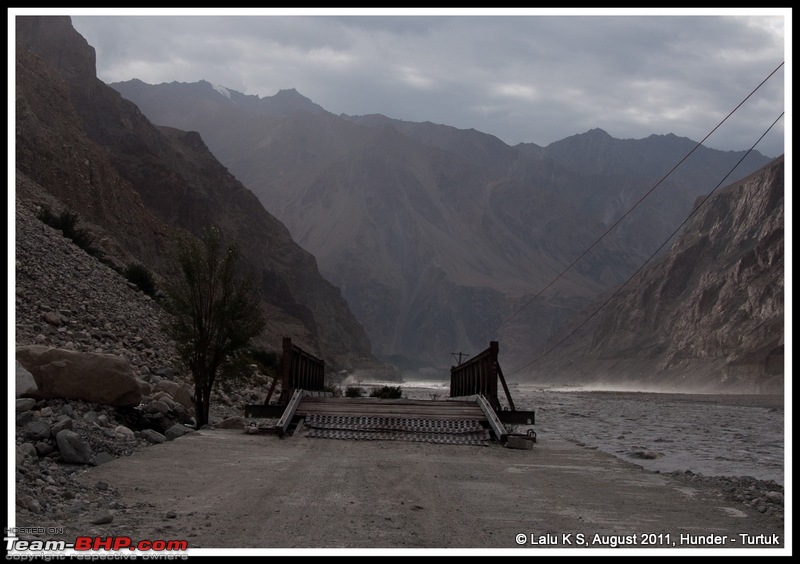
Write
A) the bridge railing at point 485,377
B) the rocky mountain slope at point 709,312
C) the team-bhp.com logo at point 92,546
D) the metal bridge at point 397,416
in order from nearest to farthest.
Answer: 1. the team-bhp.com logo at point 92,546
2. the metal bridge at point 397,416
3. the bridge railing at point 485,377
4. the rocky mountain slope at point 709,312

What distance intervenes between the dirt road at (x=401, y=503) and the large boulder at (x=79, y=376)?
7.13 feet

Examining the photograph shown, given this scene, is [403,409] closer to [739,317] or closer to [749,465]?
[749,465]

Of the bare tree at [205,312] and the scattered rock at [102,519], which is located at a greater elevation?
the bare tree at [205,312]

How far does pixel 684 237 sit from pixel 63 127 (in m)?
95.2

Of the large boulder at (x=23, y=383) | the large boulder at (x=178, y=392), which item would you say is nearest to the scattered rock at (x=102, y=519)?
the large boulder at (x=23, y=383)

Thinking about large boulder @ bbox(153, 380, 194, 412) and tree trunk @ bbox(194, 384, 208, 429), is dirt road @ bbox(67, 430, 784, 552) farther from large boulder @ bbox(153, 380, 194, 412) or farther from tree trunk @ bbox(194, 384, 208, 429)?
large boulder @ bbox(153, 380, 194, 412)

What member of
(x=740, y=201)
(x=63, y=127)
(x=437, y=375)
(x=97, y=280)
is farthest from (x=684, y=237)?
(x=97, y=280)

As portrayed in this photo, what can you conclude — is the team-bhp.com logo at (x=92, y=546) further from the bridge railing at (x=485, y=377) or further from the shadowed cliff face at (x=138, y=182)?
the shadowed cliff face at (x=138, y=182)

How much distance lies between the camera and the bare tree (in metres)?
17.6

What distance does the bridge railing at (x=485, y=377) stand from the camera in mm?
18531

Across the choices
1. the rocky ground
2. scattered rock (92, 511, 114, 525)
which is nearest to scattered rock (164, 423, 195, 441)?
the rocky ground

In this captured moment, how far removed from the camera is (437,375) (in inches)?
6526

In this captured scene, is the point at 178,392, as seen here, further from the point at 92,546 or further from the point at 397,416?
the point at 92,546

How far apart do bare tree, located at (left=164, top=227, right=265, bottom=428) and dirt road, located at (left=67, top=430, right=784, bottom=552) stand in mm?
4471
